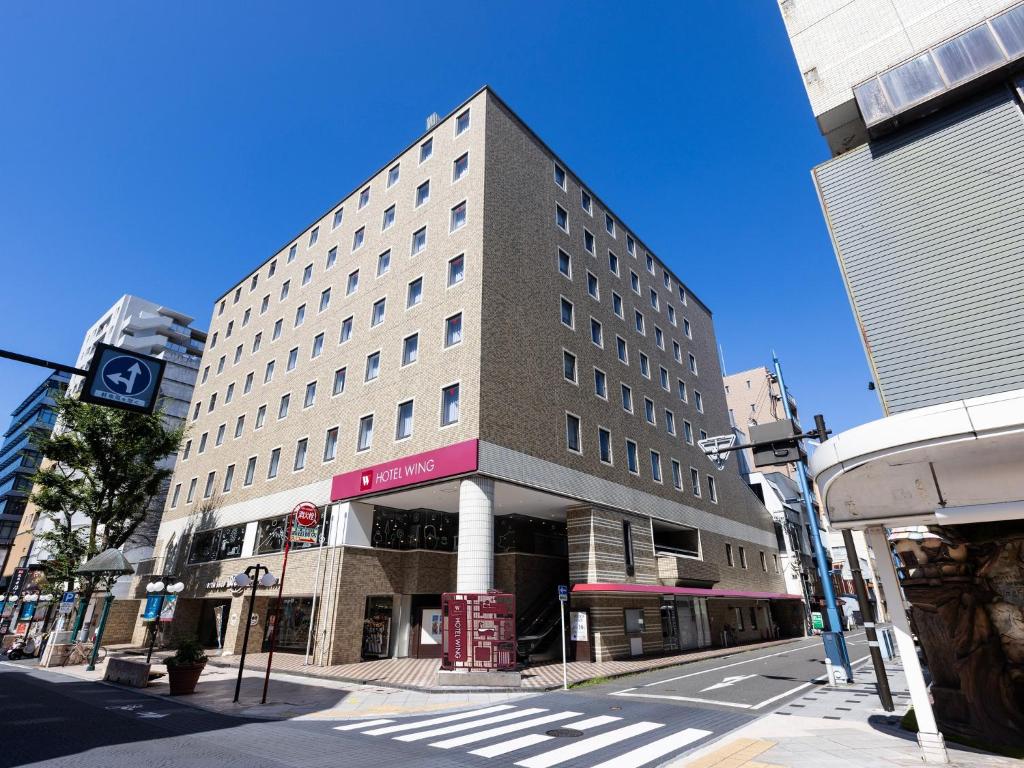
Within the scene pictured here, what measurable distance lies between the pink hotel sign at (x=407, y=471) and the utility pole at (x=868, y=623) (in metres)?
11.5

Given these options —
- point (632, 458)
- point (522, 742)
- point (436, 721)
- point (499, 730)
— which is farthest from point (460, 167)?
point (522, 742)

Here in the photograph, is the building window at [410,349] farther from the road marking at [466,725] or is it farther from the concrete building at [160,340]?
the concrete building at [160,340]

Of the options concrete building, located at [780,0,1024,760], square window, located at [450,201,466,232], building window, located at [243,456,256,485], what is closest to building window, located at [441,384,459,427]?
square window, located at [450,201,466,232]

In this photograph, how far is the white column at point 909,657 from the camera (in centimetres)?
786

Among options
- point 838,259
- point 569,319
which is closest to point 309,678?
point 569,319

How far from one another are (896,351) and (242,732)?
17683 mm

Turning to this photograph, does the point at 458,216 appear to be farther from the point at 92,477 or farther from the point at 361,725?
the point at 92,477

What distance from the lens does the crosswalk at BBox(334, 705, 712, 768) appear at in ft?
29.1

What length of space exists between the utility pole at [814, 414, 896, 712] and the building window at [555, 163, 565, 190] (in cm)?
2400

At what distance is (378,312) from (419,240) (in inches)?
178

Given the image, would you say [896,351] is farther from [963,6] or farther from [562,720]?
[562,720]

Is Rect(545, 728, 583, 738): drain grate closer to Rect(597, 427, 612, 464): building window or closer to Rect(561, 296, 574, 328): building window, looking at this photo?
Rect(597, 427, 612, 464): building window

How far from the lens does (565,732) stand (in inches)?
421

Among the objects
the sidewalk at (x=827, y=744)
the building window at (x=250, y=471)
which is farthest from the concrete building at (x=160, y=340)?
the sidewalk at (x=827, y=744)
